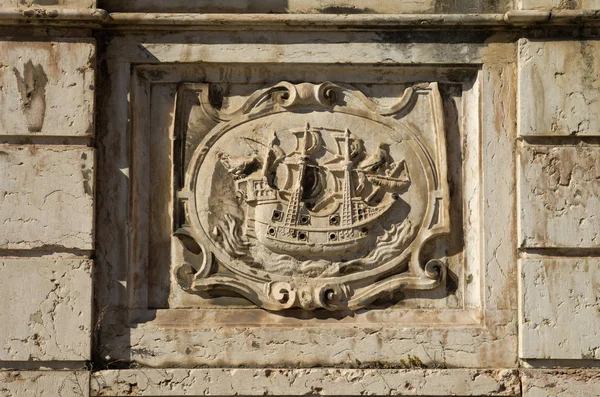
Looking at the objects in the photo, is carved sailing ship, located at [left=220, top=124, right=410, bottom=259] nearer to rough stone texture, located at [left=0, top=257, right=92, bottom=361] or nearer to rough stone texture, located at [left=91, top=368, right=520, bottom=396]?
rough stone texture, located at [left=91, top=368, right=520, bottom=396]

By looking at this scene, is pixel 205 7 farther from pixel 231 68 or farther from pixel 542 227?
pixel 542 227

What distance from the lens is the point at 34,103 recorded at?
252 inches

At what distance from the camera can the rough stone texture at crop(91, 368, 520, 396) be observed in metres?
6.29

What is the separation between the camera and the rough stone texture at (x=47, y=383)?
6250 mm

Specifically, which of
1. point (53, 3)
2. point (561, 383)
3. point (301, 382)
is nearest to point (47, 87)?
point (53, 3)

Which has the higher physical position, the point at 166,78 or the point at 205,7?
the point at 205,7

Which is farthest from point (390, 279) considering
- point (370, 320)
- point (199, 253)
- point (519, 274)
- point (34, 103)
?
point (34, 103)

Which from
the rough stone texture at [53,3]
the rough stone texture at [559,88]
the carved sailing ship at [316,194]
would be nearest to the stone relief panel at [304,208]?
the carved sailing ship at [316,194]

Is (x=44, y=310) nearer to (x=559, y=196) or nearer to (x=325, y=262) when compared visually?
(x=325, y=262)

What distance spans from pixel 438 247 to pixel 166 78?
2176 millimetres

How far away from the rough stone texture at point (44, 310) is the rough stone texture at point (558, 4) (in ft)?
11.2

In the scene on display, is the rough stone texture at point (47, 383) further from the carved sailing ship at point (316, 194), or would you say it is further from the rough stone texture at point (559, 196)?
the rough stone texture at point (559, 196)

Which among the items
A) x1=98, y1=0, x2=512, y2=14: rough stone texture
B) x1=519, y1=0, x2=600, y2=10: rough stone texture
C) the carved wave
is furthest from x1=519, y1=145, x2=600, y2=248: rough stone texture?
x1=98, y1=0, x2=512, y2=14: rough stone texture

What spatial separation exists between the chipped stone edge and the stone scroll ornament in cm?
43
